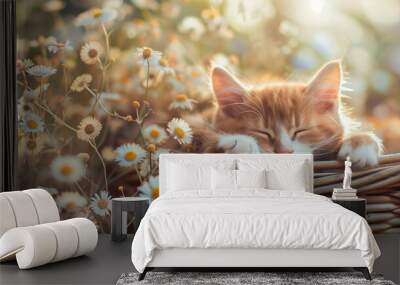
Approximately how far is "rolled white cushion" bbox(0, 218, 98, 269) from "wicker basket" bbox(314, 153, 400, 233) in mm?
2965

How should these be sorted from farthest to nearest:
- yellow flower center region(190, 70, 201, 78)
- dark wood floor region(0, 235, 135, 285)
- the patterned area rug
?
yellow flower center region(190, 70, 201, 78)
dark wood floor region(0, 235, 135, 285)
the patterned area rug

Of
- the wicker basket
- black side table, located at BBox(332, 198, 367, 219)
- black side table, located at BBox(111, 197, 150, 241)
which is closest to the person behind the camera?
black side table, located at BBox(332, 198, 367, 219)

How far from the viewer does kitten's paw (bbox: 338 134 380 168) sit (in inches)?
283

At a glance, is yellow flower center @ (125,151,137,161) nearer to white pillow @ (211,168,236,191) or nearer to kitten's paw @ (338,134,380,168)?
white pillow @ (211,168,236,191)

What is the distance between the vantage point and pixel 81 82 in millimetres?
7270

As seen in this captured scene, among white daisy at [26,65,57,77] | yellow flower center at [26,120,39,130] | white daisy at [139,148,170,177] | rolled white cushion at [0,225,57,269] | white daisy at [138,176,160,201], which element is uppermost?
white daisy at [26,65,57,77]

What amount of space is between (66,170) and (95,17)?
5.78 ft

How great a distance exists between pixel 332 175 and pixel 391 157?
0.69 m

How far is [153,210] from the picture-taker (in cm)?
505

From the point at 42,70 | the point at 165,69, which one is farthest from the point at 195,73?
the point at 42,70

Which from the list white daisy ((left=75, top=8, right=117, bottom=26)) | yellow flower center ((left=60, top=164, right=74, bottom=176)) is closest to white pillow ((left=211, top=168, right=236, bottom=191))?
yellow flower center ((left=60, top=164, right=74, bottom=176))

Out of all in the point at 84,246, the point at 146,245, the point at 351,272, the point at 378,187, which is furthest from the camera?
the point at 378,187

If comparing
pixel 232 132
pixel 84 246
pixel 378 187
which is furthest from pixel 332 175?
pixel 84 246

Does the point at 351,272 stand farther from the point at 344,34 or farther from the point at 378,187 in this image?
the point at 344,34
